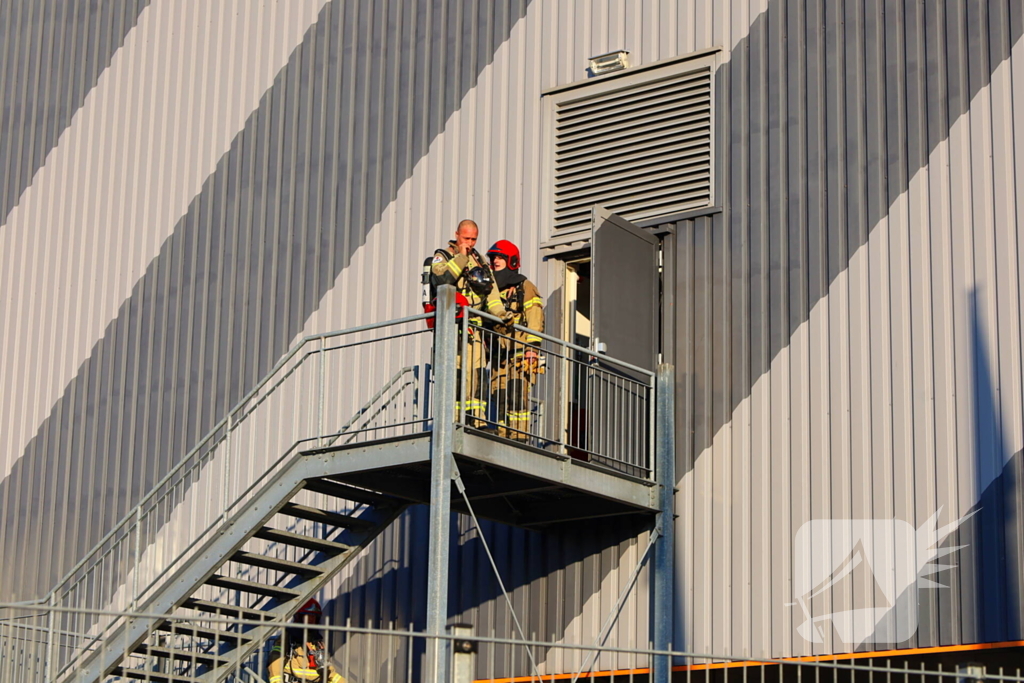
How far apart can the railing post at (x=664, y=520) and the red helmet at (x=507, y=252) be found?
1827mm

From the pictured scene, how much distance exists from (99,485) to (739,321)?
9.06 metres

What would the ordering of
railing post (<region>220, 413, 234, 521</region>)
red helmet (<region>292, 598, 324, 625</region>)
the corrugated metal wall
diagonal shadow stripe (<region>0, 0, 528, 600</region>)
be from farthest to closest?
1. diagonal shadow stripe (<region>0, 0, 528, 600</region>)
2. red helmet (<region>292, 598, 324, 625</region>)
3. railing post (<region>220, 413, 234, 521</region>)
4. the corrugated metal wall

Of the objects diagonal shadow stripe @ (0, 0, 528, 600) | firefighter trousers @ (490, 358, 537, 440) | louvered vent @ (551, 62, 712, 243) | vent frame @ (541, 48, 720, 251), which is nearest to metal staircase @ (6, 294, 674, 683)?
firefighter trousers @ (490, 358, 537, 440)

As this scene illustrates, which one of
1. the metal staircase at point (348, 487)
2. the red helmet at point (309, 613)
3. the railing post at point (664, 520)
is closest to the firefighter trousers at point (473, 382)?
the metal staircase at point (348, 487)

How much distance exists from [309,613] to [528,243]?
15.8 feet

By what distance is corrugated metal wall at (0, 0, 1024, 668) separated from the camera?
14297 mm

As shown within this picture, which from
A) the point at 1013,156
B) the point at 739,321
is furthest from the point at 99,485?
the point at 1013,156

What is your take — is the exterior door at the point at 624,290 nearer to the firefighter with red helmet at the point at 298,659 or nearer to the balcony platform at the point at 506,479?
the balcony platform at the point at 506,479

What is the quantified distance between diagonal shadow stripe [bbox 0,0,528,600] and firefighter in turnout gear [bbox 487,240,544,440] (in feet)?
10.1

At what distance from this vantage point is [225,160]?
1995 centimetres

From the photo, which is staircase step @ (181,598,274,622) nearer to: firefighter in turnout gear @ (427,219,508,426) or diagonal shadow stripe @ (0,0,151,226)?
firefighter in turnout gear @ (427,219,508,426)

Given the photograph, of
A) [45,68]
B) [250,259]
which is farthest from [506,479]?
[45,68]

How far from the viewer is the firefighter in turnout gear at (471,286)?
14.3 metres

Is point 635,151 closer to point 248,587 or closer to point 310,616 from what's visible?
point 248,587
